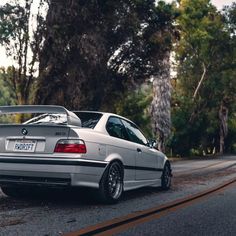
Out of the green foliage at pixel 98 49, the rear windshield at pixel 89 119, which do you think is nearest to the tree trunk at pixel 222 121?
the green foliage at pixel 98 49

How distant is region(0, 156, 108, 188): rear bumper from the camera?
230 inches

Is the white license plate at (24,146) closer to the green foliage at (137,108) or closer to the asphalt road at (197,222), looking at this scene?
the asphalt road at (197,222)

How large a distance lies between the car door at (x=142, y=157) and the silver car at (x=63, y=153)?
581mm

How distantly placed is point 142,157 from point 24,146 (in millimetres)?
2373

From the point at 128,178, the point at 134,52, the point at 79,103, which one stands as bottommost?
the point at 128,178

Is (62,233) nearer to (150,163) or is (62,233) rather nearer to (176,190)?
(150,163)

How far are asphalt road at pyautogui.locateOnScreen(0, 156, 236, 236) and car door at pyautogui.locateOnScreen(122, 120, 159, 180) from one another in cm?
41

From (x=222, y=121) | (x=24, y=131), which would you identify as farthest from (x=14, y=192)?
(x=222, y=121)

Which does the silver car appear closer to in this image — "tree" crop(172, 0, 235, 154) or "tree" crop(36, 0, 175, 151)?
"tree" crop(36, 0, 175, 151)

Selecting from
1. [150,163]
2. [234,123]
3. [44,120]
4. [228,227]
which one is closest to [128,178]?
[150,163]

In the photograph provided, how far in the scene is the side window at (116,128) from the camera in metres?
6.89

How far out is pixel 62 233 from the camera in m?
4.46

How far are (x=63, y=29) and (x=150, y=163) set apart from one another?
938 centimetres

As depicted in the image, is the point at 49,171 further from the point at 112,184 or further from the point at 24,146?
the point at 112,184
